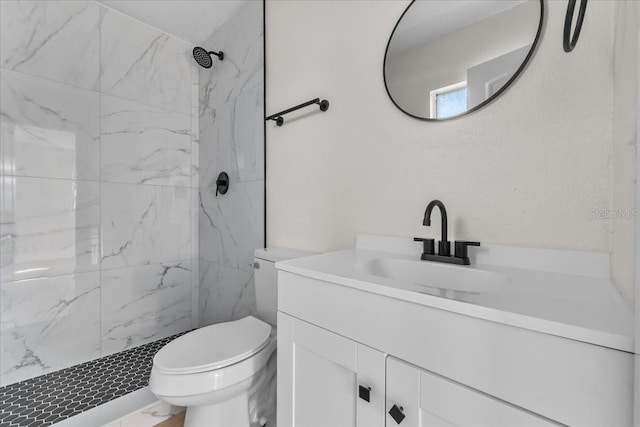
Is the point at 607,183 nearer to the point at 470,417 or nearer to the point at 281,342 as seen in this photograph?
the point at 470,417

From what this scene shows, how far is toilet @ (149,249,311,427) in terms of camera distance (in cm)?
97

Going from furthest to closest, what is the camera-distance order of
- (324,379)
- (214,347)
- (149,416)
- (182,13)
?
(182,13)
(149,416)
(214,347)
(324,379)

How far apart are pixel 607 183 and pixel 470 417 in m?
0.67

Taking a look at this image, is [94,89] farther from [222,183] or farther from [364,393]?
[364,393]

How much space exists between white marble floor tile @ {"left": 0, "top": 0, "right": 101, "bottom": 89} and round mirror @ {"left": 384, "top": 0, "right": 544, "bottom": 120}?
6.03ft

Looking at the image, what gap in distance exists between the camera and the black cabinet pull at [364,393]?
66cm

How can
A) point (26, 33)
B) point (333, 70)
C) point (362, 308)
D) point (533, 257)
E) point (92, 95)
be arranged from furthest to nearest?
point (92, 95) → point (26, 33) → point (333, 70) → point (533, 257) → point (362, 308)

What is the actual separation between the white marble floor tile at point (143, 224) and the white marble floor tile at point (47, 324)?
203 millimetres

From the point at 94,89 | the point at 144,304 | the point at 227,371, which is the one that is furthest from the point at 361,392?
the point at 94,89

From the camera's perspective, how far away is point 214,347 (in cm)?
116

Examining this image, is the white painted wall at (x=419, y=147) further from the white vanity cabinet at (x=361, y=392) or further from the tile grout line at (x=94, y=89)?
the tile grout line at (x=94, y=89)

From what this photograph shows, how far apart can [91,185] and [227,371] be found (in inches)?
59.4

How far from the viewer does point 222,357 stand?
1.07 meters

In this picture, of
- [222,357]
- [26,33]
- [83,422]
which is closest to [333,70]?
[222,357]
